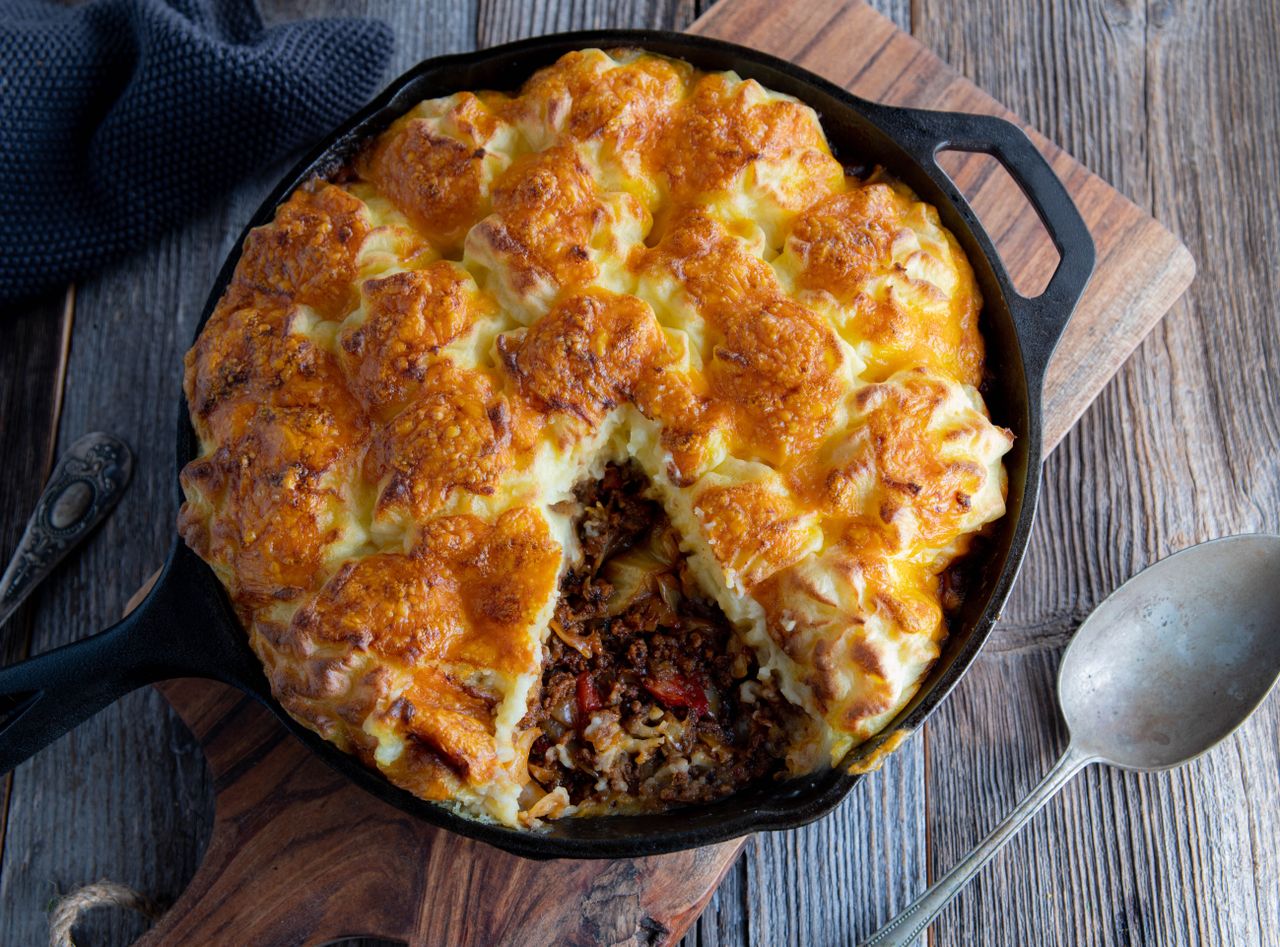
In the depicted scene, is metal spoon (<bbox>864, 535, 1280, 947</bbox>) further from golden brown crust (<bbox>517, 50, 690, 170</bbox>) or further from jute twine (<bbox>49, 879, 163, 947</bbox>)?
jute twine (<bbox>49, 879, 163, 947</bbox>)

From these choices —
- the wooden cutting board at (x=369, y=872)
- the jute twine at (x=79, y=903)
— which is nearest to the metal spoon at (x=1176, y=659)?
the wooden cutting board at (x=369, y=872)

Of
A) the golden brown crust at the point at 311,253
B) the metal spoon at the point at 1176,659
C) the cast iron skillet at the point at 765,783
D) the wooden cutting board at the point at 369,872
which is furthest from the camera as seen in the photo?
the metal spoon at the point at 1176,659

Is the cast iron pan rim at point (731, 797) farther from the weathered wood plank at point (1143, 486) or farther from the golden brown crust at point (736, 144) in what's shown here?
the weathered wood plank at point (1143, 486)

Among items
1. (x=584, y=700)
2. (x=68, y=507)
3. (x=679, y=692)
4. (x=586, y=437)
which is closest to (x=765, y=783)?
(x=679, y=692)

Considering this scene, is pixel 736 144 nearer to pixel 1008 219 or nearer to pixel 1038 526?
pixel 1008 219

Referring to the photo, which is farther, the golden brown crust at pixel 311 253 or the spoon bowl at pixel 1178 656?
the spoon bowl at pixel 1178 656

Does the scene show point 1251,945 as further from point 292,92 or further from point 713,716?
point 292,92

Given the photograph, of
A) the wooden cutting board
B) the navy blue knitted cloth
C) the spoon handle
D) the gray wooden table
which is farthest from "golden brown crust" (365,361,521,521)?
the spoon handle
